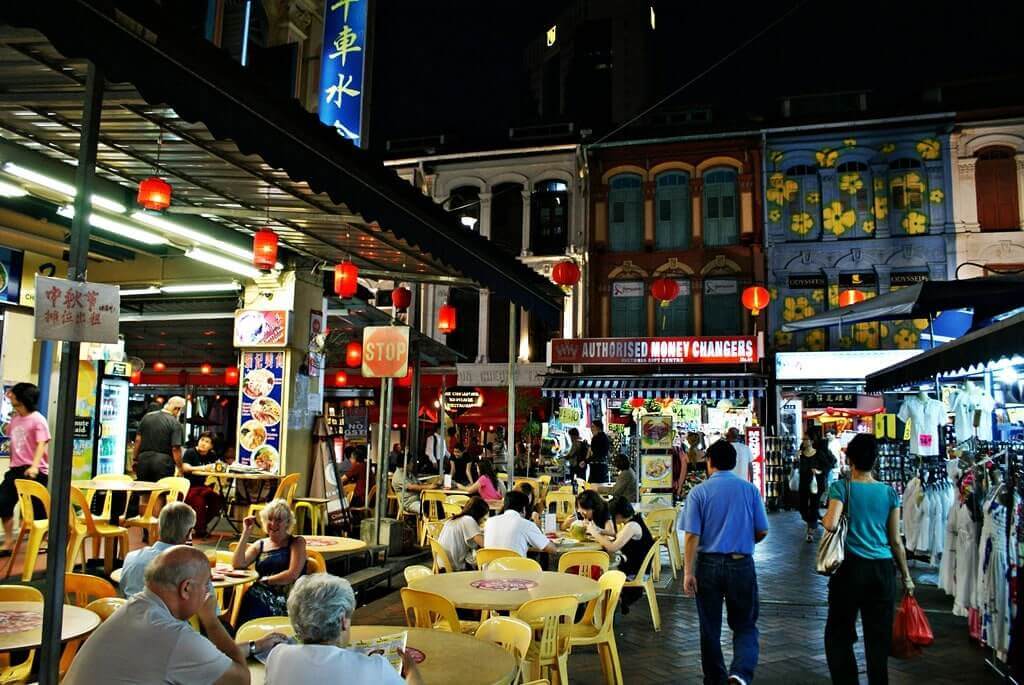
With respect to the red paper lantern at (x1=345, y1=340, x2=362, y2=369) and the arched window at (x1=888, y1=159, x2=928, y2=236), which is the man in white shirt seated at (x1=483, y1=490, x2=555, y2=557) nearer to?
the red paper lantern at (x1=345, y1=340, x2=362, y2=369)

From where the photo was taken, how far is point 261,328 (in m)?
10.5

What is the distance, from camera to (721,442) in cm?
535

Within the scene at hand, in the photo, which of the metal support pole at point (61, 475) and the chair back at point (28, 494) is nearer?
the metal support pole at point (61, 475)

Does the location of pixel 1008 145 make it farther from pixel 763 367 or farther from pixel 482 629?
pixel 482 629

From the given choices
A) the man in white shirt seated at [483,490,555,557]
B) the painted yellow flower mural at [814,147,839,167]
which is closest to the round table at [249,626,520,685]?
the man in white shirt seated at [483,490,555,557]

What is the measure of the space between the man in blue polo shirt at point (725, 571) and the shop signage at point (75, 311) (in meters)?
3.71

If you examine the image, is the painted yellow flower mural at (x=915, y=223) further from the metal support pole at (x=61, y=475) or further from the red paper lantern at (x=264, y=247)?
the metal support pole at (x=61, y=475)

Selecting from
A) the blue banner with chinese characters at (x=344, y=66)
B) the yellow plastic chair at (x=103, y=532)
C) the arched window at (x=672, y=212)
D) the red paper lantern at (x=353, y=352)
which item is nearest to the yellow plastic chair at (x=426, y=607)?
the yellow plastic chair at (x=103, y=532)

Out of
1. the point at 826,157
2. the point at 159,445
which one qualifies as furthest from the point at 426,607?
the point at 826,157

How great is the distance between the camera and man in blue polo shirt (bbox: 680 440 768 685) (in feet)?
16.4

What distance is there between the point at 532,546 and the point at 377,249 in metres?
4.29

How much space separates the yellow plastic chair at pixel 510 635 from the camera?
3.80 meters

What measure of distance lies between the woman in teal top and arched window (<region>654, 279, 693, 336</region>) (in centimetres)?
1689

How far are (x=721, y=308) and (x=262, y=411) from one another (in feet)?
47.6
